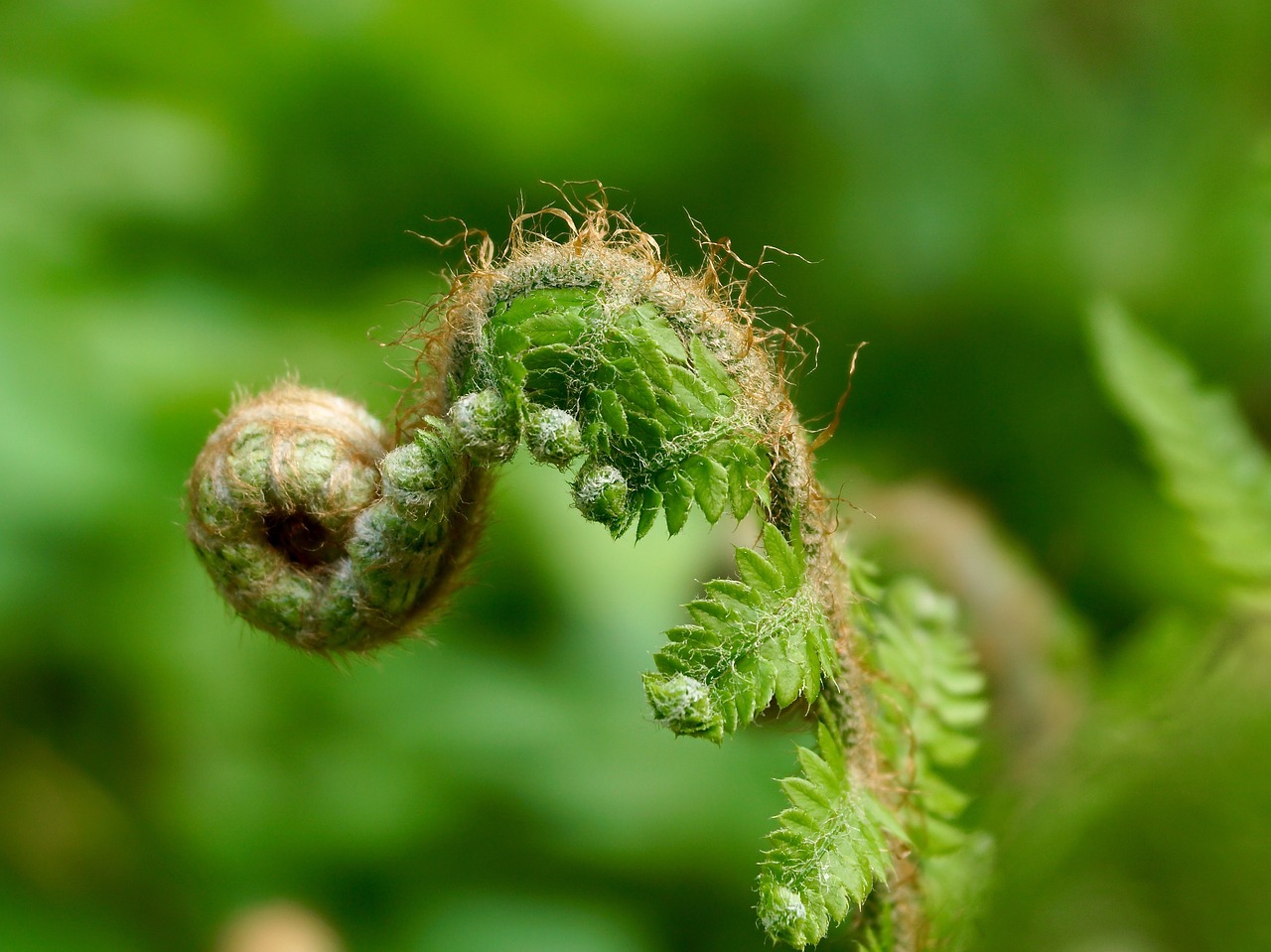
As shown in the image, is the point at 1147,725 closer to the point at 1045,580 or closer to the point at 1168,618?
Answer: the point at 1168,618

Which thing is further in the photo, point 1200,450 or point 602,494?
point 1200,450

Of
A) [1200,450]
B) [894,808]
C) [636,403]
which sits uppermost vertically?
[1200,450]

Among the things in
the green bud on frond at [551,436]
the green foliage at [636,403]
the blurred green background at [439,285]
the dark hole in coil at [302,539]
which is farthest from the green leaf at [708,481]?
the blurred green background at [439,285]

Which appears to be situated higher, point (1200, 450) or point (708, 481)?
point (1200, 450)

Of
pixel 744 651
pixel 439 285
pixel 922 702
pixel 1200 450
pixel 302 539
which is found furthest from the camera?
pixel 439 285

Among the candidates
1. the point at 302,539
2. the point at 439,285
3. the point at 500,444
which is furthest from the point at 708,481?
the point at 439,285

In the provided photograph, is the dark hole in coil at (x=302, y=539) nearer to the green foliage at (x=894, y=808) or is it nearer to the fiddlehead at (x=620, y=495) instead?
the fiddlehead at (x=620, y=495)

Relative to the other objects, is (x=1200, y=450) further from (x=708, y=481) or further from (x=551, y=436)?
(x=551, y=436)

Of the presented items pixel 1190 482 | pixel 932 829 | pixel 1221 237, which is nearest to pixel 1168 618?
pixel 1190 482
